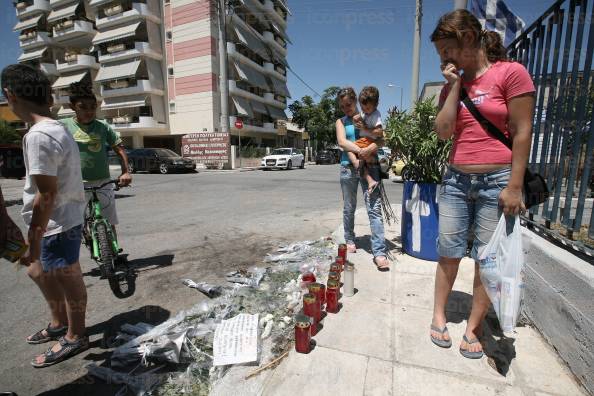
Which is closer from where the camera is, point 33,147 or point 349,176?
point 33,147

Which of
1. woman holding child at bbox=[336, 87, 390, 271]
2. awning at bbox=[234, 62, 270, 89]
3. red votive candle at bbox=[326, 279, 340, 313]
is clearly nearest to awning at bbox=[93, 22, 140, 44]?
awning at bbox=[234, 62, 270, 89]

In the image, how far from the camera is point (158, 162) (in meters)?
18.2

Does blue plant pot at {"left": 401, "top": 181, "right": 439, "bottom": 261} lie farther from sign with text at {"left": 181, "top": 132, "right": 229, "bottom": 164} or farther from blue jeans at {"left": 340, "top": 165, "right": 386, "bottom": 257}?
sign with text at {"left": 181, "top": 132, "right": 229, "bottom": 164}

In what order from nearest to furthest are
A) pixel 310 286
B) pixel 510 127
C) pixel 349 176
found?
pixel 510 127 → pixel 310 286 → pixel 349 176

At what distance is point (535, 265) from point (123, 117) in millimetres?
32908

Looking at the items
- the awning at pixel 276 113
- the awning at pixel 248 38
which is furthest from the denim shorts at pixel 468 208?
the awning at pixel 276 113

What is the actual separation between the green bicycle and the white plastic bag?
3.08 meters

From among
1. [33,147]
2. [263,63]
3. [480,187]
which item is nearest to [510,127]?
[480,187]

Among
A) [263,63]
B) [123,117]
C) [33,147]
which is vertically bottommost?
[33,147]

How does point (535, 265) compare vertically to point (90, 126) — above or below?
below

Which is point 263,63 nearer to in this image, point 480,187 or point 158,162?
point 158,162

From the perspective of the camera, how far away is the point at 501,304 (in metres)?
1.71

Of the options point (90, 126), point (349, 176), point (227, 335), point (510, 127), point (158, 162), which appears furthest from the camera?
point (158, 162)

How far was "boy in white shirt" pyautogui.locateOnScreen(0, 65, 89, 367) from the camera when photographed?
5.94 ft
